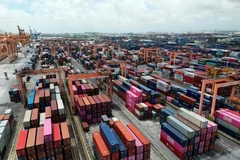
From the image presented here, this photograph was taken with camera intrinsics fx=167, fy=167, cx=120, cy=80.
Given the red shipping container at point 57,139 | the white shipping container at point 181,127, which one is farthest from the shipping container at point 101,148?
the white shipping container at point 181,127

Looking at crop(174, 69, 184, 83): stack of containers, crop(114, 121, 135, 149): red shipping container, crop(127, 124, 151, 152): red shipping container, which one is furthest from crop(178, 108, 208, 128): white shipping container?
crop(174, 69, 184, 83): stack of containers

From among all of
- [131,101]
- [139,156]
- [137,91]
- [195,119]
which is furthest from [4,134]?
[195,119]

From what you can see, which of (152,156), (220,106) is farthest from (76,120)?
(220,106)

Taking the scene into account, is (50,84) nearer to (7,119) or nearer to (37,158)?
(7,119)

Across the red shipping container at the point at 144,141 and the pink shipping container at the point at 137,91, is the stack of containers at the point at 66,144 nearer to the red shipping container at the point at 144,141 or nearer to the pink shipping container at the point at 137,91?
the red shipping container at the point at 144,141

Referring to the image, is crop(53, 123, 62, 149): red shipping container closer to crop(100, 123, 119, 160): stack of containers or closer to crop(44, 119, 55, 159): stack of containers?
crop(44, 119, 55, 159): stack of containers
